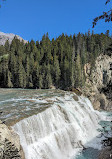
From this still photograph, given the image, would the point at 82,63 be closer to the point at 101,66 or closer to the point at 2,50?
the point at 101,66

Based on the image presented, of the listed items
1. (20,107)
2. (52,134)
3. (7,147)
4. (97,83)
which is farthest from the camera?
(97,83)

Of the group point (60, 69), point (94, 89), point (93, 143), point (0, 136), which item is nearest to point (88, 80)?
point (94, 89)

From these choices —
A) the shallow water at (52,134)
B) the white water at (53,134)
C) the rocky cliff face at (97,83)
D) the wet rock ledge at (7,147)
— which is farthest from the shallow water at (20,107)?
the rocky cliff face at (97,83)

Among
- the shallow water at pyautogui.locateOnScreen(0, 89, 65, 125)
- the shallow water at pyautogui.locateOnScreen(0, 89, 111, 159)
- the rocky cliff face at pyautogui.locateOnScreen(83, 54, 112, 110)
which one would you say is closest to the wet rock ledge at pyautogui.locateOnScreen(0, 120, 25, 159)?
the shallow water at pyautogui.locateOnScreen(0, 89, 111, 159)

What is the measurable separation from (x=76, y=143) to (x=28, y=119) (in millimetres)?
6034

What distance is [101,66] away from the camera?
63.4 metres

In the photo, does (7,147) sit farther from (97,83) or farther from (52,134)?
(97,83)

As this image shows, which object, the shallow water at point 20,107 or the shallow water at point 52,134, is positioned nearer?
the shallow water at point 52,134

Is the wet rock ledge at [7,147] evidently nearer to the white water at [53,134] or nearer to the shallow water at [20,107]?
the white water at [53,134]

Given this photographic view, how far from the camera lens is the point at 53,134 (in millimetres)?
13117

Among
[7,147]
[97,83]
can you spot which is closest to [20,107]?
[7,147]

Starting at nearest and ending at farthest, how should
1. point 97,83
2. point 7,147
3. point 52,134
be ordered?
point 7,147
point 52,134
point 97,83

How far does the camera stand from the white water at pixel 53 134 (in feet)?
35.7

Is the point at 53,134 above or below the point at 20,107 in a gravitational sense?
below
